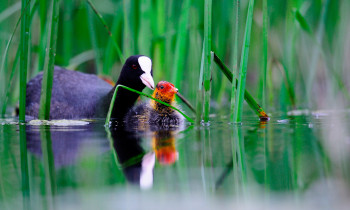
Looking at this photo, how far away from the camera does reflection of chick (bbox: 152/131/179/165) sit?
63.0 inches

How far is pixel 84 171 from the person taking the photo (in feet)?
4.60

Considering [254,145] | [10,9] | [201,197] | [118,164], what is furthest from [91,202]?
[10,9]

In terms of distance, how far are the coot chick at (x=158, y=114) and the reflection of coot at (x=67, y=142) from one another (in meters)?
0.57

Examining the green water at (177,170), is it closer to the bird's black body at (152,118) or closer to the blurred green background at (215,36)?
the bird's black body at (152,118)

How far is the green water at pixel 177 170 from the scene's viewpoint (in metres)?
1.08

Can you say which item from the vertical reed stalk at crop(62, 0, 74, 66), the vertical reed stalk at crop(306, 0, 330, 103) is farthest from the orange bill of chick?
the vertical reed stalk at crop(62, 0, 74, 66)

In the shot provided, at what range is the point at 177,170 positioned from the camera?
1.41m

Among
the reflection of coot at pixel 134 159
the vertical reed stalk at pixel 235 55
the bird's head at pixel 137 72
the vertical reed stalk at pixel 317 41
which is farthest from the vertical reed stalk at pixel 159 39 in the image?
the reflection of coot at pixel 134 159

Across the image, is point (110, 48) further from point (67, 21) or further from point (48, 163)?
point (48, 163)

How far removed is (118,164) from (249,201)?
0.60 metres

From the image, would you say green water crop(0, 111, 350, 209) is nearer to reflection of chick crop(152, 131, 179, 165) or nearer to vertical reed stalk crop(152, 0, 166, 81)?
reflection of chick crop(152, 131, 179, 165)

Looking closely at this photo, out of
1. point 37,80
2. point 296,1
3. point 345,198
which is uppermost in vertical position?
point 296,1

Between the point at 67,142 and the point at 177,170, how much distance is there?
2.76 feet

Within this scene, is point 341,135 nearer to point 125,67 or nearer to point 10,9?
point 125,67
